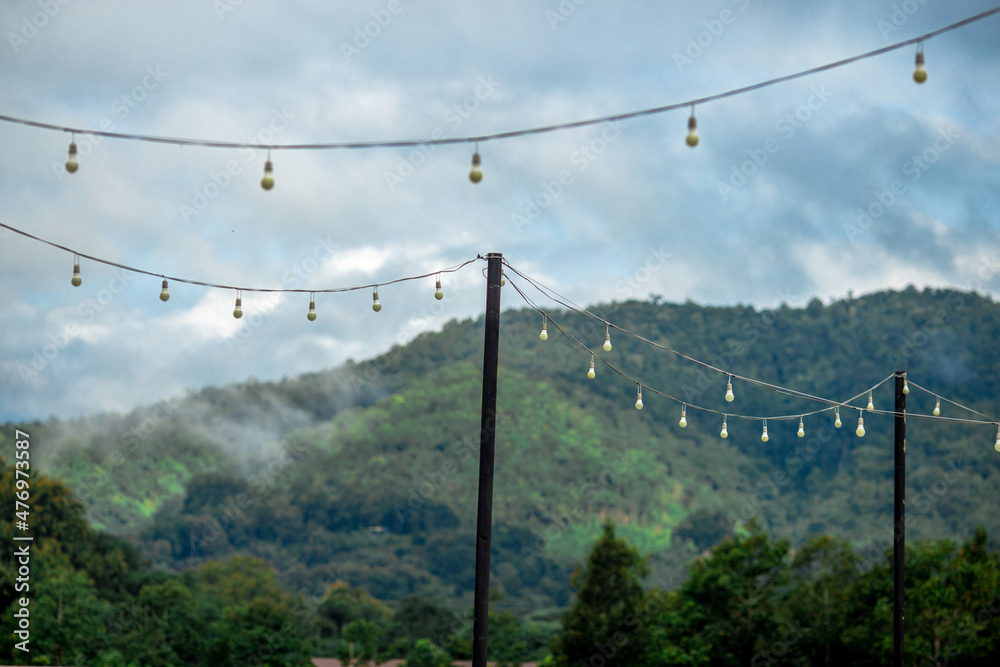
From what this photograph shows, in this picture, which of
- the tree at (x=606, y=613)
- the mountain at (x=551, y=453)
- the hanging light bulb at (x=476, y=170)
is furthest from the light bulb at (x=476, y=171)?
the mountain at (x=551, y=453)

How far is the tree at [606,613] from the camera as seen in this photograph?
3362 centimetres

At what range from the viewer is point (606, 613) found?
1352 inches

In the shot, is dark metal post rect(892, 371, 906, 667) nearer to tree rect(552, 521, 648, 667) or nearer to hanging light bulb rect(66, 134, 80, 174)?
hanging light bulb rect(66, 134, 80, 174)

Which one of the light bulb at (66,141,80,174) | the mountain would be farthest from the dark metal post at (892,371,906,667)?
the mountain

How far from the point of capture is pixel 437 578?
8950cm

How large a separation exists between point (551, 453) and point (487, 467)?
10254 cm

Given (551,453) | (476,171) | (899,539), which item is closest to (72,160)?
(476,171)

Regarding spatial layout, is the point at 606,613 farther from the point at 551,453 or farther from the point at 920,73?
the point at 551,453

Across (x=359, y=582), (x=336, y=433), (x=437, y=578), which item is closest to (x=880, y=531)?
(x=437, y=578)

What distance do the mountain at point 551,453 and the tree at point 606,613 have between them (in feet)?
161

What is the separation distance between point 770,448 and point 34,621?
84.3 metres

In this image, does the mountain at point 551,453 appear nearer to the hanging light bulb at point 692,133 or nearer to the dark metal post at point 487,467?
the dark metal post at point 487,467

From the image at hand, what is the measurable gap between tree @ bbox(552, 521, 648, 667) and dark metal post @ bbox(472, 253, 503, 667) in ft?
87.5

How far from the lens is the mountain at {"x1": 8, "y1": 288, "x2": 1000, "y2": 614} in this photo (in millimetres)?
94562
